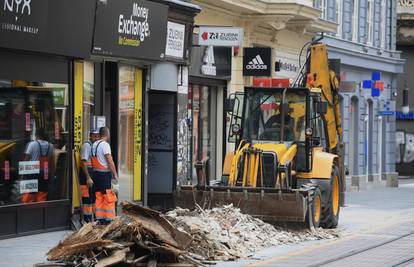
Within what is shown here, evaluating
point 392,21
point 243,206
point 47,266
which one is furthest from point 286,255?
point 392,21

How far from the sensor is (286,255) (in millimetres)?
15227

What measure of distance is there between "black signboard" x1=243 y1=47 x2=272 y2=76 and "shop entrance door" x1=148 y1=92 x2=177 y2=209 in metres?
4.36

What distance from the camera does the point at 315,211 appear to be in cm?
1850

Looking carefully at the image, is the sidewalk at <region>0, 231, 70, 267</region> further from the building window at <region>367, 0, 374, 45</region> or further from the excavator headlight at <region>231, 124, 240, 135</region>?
the building window at <region>367, 0, 374, 45</region>

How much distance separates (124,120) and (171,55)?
7.41ft

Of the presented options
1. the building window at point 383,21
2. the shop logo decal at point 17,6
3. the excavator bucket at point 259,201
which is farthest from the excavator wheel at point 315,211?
the building window at point 383,21

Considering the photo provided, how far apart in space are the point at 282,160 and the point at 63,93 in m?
4.17

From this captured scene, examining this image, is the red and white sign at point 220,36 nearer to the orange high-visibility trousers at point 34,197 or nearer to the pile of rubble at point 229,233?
the pile of rubble at point 229,233

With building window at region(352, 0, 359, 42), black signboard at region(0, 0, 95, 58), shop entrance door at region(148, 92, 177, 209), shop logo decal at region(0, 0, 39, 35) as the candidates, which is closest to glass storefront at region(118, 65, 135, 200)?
shop entrance door at region(148, 92, 177, 209)

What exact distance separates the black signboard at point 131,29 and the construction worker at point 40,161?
2166mm

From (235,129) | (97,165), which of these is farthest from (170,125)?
(97,165)

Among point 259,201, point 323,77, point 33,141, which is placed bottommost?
point 259,201

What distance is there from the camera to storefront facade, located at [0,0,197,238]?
16.5m

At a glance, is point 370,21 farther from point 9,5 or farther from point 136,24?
point 9,5
